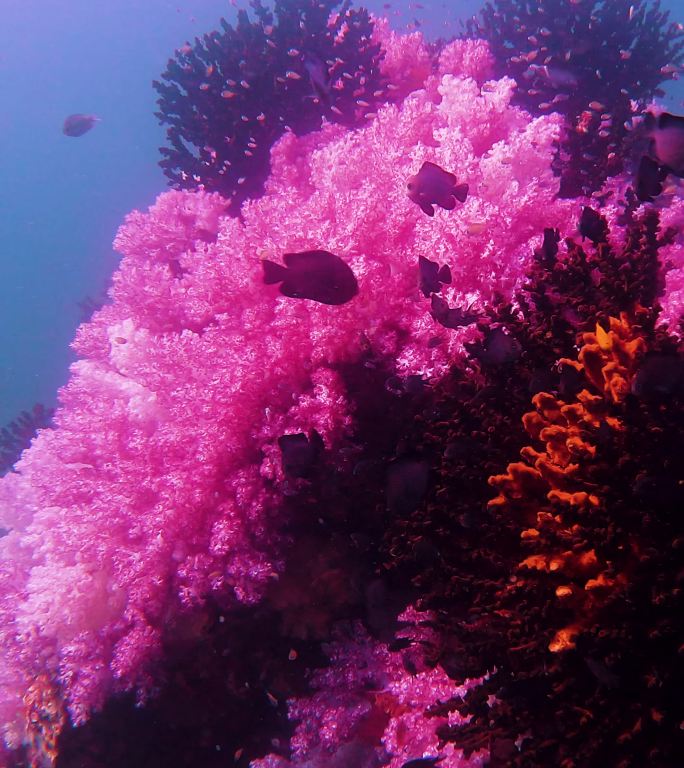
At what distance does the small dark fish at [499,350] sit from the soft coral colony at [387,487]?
0.02 meters

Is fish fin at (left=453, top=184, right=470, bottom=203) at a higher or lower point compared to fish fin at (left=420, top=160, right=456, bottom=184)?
lower

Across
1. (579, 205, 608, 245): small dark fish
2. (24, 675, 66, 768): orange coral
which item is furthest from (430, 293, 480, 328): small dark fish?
(24, 675, 66, 768): orange coral

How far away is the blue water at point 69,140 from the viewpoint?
87188 millimetres

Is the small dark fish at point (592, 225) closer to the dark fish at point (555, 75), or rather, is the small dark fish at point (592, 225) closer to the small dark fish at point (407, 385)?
the small dark fish at point (407, 385)

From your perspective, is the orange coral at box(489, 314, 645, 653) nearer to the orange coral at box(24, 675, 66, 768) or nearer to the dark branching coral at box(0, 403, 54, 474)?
the orange coral at box(24, 675, 66, 768)

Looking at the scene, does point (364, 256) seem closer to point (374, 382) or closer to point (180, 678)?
point (374, 382)

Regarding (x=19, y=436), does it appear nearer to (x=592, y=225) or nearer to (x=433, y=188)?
(x=433, y=188)

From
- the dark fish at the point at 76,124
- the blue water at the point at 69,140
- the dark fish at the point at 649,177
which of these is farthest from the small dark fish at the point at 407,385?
the blue water at the point at 69,140

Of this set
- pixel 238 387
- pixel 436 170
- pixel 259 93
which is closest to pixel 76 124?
pixel 259 93

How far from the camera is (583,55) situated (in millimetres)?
9297

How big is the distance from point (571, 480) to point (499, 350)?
98cm

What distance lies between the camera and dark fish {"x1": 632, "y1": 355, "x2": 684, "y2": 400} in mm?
2326

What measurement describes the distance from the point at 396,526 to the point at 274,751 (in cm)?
280

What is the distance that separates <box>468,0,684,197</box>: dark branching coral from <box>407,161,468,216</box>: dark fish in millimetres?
2581
